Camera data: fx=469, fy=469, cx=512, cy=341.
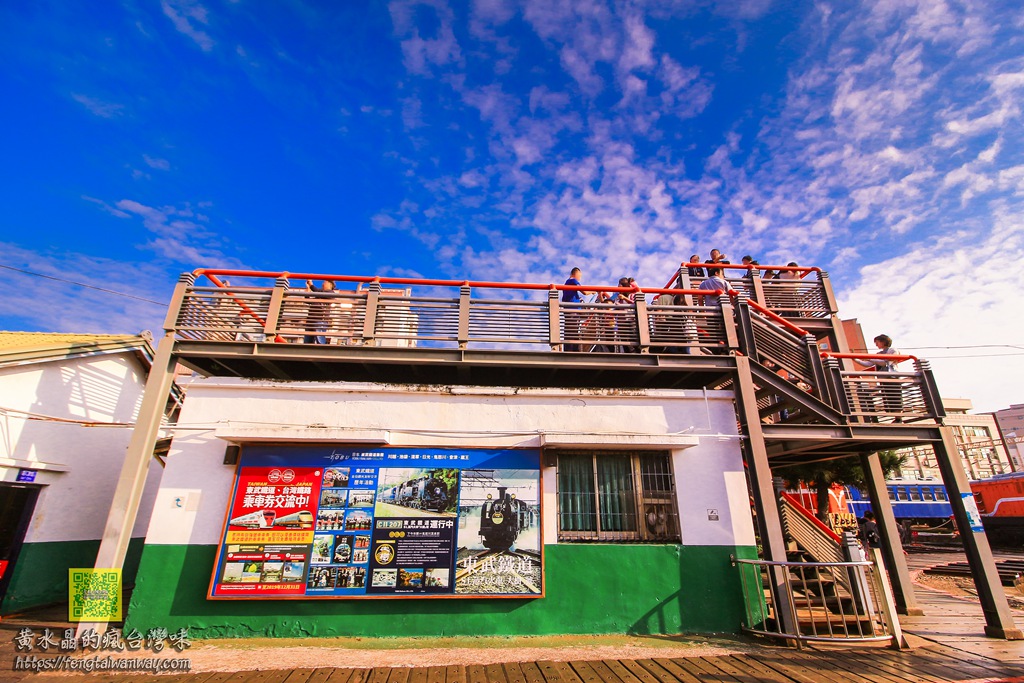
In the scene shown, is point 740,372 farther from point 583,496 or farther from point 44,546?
point 44,546

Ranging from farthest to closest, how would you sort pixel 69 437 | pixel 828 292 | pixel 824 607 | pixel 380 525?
pixel 828 292 → pixel 69 437 → pixel 380 525 → pixel 824 607

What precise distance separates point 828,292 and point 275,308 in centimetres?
1205

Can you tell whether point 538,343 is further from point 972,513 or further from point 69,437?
point 69,437

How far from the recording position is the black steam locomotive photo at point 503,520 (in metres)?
7.29

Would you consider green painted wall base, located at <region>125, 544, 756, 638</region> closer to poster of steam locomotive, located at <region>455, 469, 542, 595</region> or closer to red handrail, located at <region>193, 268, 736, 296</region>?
poster of steam locomotive, located at <region>455, 469, 542, 595</region>

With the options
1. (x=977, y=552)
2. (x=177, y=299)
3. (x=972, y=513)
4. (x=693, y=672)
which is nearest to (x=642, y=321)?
(x=693, y=672)

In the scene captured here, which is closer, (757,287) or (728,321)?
(728,321)

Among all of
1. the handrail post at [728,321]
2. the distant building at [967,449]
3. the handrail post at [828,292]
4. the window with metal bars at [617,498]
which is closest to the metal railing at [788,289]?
the handrail post at [828,292]

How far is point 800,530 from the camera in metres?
9.42

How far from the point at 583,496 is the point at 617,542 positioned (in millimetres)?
865

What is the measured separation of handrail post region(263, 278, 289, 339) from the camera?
788 cm

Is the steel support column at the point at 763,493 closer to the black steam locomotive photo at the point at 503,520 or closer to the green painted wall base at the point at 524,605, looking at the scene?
the green painted wall base at the point at 524,605

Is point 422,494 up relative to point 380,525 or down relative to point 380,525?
up

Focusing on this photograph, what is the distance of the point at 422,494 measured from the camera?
7434 millimetres
